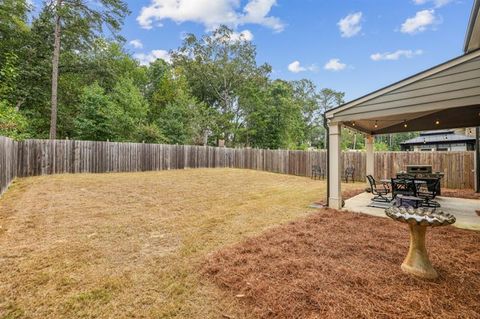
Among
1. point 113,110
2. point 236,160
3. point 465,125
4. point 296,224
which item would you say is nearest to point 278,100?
point 236,160

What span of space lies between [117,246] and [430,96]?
20.0 ft

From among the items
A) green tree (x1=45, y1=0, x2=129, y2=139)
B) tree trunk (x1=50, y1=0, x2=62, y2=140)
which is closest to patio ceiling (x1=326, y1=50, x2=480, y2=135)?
tree trunk (x1=50, y1=0, x2=62, y2=140)

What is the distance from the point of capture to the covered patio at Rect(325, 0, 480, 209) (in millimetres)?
4008

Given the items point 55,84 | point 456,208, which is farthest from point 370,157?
point 55,84

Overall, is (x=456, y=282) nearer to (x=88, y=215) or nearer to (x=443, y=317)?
(x=443, y=317)

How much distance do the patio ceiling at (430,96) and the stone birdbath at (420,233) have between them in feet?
8.69

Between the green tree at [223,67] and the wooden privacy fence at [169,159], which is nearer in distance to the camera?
the wooden privacy fence at [169,159]

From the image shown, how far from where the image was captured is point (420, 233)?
270 centimetres

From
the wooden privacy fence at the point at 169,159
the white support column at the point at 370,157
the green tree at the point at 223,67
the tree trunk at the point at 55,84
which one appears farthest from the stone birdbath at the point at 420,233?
the green tree at the point at 223,67

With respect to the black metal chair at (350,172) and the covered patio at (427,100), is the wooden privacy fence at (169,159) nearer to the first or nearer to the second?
the black metal chair at (350,172)

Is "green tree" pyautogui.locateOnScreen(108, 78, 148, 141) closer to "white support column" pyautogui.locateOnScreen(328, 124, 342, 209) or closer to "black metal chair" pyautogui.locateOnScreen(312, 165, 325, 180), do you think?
"black metal chair" pyautogui.locateOnScreen(312, 165, 325, 180)

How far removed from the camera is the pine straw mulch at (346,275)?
2.08 meters

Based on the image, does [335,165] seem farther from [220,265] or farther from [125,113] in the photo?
[125,113]

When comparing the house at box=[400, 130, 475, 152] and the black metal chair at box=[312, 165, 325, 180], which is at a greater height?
the house at box=[400, 130, 475, 152]
